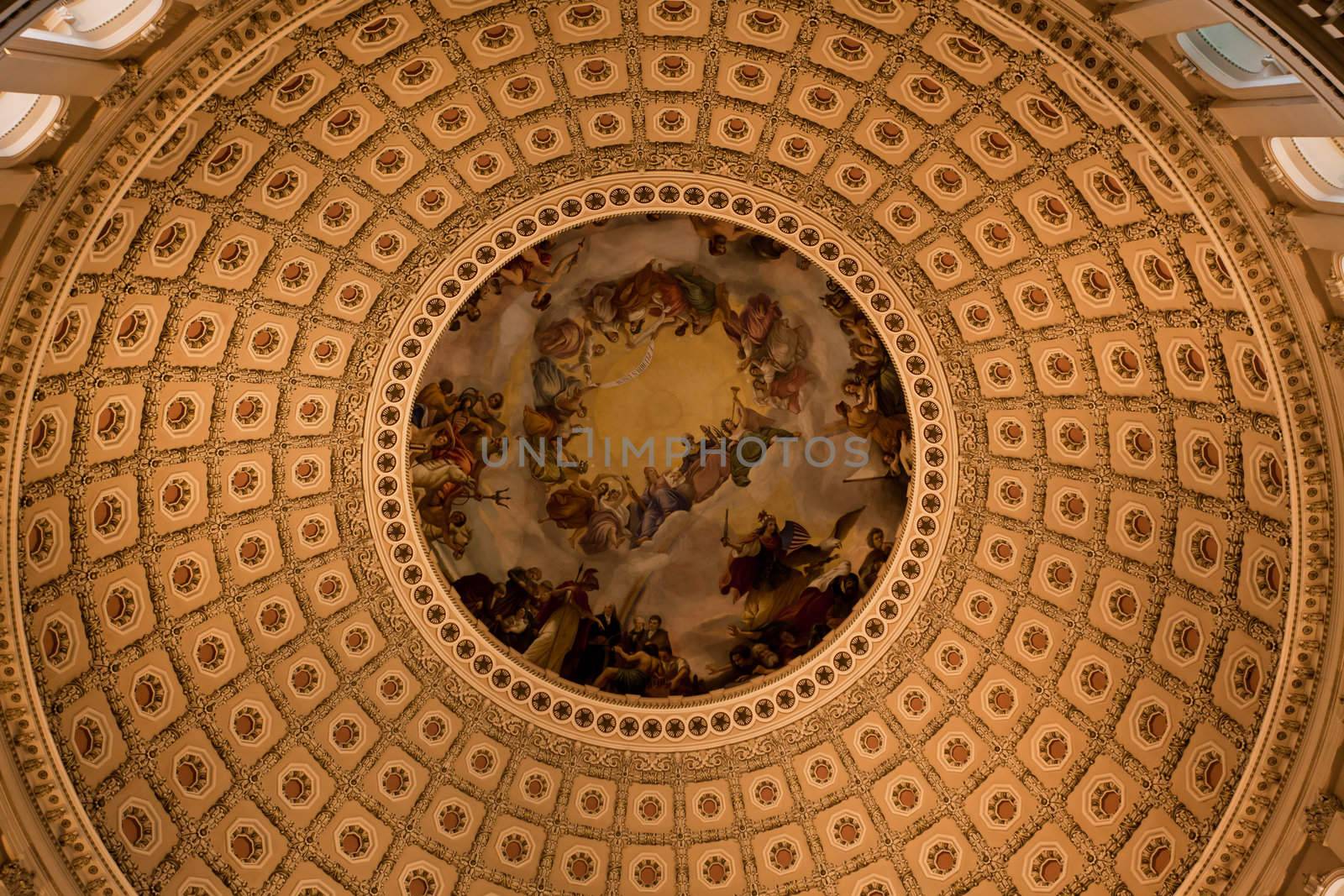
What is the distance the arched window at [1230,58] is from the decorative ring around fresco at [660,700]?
8688 mm

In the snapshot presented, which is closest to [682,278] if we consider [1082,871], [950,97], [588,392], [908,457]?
[588,392]

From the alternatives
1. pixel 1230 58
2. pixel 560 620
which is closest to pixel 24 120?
pixel 1230 58

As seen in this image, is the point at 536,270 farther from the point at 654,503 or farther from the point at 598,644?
the point at 598,644

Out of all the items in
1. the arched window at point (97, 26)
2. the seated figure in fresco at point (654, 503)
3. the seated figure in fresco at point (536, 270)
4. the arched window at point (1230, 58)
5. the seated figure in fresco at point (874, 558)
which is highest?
the arched window at point (97, 26)

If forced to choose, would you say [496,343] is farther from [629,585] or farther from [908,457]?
[908,457]

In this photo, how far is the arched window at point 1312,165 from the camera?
1459 cm

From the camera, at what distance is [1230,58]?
14.8 metres

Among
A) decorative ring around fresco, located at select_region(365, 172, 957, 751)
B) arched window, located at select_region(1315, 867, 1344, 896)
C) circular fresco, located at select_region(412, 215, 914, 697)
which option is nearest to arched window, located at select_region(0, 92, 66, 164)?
decorative ring around fresco, located at select_region(365, 172, 957, 751)

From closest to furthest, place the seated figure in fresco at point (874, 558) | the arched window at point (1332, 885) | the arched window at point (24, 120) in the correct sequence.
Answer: the arched window at point (24, 120) → the arched window at point (1332, 885) → the seated figure in fresco at point (874, 558)

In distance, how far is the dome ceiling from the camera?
18.1 m

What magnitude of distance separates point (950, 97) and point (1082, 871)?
13795 millimetres

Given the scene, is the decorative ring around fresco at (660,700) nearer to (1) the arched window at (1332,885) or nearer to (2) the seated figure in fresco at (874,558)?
(2) the seated figure in fresco at (874,558)

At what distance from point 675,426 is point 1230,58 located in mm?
15085

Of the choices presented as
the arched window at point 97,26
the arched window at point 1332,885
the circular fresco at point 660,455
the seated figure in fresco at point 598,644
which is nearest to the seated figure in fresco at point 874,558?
the circular fresco at point 660,455
